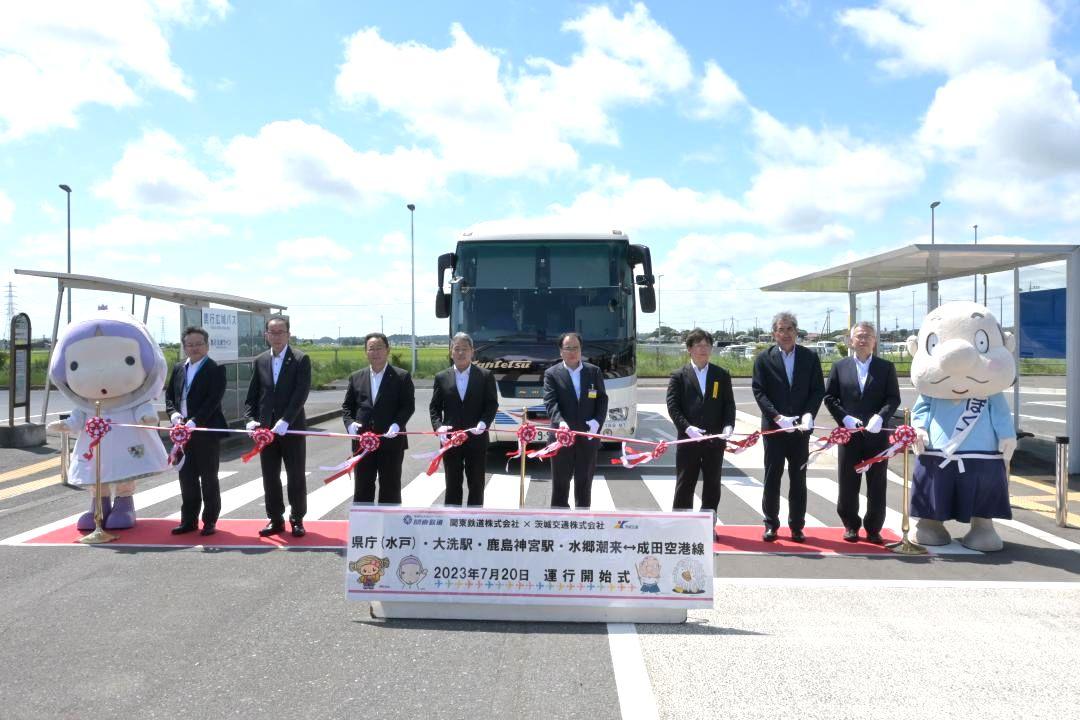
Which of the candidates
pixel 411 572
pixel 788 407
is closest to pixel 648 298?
pixel 788 407

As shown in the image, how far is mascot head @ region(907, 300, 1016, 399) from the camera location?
6.67 m

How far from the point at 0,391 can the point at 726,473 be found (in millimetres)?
28489

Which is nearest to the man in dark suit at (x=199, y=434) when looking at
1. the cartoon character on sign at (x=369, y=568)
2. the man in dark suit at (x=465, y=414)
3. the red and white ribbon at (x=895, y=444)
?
the man in dark suit at (x=465, y=414)

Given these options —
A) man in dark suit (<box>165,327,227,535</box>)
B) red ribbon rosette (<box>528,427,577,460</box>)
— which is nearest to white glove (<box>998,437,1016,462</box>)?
red ribbon rosette (<box>528,427,577,460</box>)

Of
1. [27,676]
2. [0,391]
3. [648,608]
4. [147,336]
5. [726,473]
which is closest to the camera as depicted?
[27,676]

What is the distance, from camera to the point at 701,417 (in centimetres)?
686

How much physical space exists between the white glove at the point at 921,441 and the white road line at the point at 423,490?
494cm

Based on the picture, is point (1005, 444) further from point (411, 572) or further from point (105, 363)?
point (105, 363)

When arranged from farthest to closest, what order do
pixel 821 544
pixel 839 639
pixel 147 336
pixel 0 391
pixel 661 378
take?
pixel 661 378, pixel 0 391, pixel 147 336, pixel 821 544, pixel 839 639

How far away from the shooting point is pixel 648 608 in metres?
5.00

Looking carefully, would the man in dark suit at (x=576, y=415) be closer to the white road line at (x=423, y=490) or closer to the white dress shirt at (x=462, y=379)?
the white dress shirt at (x=462, y=379)

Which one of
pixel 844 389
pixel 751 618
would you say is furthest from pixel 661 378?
pixel 751 618

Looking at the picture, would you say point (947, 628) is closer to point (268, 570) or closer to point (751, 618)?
point (751, 618)

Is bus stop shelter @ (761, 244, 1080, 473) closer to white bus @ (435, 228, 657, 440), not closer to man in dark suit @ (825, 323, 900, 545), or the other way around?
man in dark suit @ (825, 323, 900, 545)
